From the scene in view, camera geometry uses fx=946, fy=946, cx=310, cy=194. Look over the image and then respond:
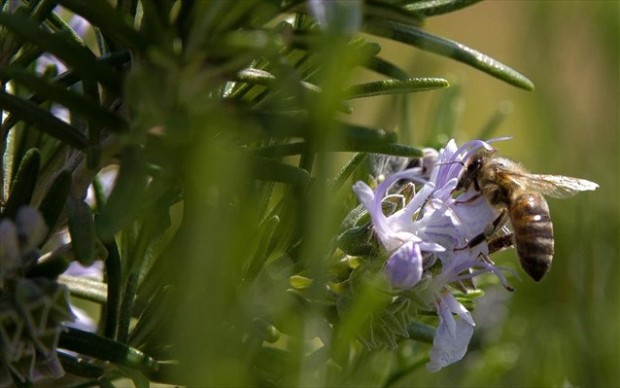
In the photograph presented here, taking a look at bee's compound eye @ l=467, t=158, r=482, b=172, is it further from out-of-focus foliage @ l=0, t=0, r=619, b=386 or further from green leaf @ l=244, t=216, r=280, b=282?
green leaf @ l=244, t=216, r=280, b=282

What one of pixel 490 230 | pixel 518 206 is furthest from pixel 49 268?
pixel 518 206

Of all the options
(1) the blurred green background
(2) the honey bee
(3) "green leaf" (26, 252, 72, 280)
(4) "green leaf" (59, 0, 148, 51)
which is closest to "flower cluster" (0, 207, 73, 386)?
(3) "green leaf" (26, 252, 72, 280)

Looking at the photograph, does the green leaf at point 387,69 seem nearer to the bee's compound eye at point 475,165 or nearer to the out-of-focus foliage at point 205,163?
the out-of-focus foliage at point 205,163

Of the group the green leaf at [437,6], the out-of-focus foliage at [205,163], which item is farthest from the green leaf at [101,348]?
the green leaf at [437,6]

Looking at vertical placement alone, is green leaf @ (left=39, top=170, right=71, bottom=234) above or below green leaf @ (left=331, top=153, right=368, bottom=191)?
above

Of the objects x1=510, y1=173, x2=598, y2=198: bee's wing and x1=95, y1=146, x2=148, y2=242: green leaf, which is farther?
x1=510, y1=173, x2=598, y2=198: bee's wing

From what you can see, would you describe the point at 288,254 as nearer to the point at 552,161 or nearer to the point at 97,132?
the point at 97,132
